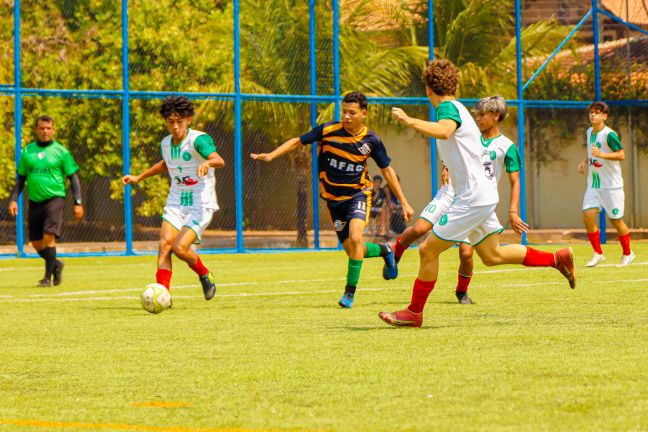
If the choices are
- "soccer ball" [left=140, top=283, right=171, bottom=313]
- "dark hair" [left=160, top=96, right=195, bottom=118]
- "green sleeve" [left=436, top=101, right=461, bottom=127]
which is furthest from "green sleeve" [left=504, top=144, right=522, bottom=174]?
"soccer ball" [left=140, top=283, right=171, bottom=313]

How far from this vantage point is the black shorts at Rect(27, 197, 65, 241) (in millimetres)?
15547

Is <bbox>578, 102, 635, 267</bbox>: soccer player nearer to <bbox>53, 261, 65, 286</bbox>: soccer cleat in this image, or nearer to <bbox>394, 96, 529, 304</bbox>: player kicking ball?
<bbox>394, 96, 529, 304</bbox>: player kicking ball

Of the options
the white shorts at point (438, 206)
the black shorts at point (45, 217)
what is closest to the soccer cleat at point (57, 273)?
the black shorts at point (45, 217)

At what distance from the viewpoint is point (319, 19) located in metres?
24.9

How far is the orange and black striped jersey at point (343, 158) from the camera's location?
12.3m

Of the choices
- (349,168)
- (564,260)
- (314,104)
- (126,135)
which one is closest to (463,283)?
(564,260)

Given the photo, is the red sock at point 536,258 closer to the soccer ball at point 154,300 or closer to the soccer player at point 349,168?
the soccer player at point 349,168

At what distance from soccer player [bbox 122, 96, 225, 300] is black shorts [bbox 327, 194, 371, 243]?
117 cm

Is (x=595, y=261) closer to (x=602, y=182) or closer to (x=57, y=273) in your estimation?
(x=602, y=182)

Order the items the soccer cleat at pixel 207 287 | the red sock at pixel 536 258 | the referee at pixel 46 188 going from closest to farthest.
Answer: the red sock at pixel 536 258
the soccer cleat at pixel 207 287
the referee at pixel 46 188

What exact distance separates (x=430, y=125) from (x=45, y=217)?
7.90m

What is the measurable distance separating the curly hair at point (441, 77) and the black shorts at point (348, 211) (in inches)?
118

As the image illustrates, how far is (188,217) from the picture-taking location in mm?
12438

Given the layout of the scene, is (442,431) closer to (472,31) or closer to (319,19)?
(319,19)
